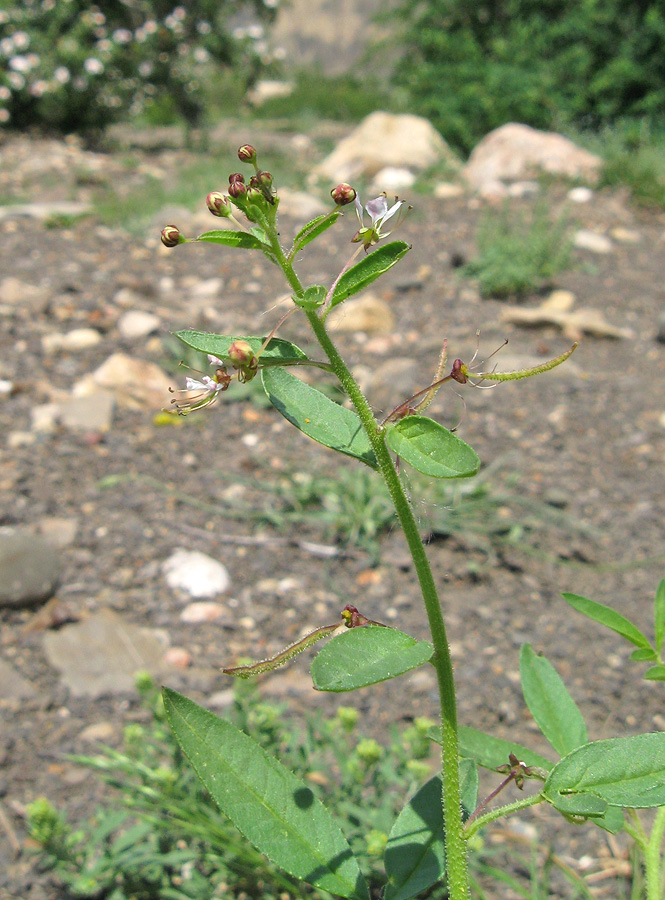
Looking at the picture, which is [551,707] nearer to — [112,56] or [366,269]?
[366,269]

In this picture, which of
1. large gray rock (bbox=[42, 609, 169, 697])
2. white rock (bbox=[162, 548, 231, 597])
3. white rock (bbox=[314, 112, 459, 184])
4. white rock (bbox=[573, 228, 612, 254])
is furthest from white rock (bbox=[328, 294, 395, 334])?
white rock (bbox=[314, 112, 459, 184])

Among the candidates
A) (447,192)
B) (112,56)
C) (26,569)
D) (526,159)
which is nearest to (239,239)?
(26,569)

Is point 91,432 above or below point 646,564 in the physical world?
above

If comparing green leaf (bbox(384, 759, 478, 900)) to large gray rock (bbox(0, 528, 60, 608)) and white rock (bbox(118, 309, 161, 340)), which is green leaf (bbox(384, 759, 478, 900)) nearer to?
large gray rock (bbox(0, 528, 60, 608))

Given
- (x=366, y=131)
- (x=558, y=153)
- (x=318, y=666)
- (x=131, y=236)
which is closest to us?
(x=318, y=666)

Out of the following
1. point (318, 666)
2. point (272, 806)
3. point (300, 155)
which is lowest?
point (300, 155)

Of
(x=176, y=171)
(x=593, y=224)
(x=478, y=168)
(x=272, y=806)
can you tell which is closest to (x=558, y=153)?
(x=478, y=168)

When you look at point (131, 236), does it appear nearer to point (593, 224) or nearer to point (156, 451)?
point (156, 451)
